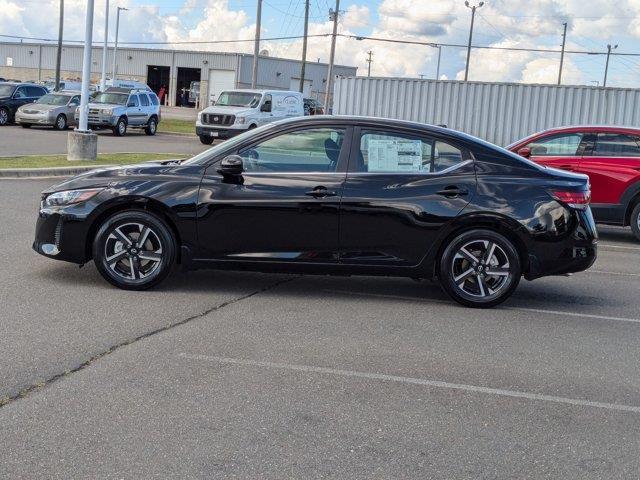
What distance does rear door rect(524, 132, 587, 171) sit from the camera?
1277 cm

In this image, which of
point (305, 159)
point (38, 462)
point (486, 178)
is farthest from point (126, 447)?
point (486, 178)

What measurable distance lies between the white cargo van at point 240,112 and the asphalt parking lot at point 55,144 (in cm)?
85

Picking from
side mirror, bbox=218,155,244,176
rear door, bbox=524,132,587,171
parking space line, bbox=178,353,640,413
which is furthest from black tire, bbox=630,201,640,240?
parking space line, bbox=178,353,640,413

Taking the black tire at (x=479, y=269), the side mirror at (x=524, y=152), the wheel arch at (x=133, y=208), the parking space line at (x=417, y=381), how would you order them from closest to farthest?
the parking space line at (x=417, y=381), the wheel arch at (x=133, y=208), the black tire at (x=479, y=269), the side mirror at (x=524, y=152)

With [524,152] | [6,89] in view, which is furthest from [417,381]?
[6,89]

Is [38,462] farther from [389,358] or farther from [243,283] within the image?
[243,283]

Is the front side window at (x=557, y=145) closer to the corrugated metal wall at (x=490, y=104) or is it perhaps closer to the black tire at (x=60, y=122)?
the corrugated metal wall at (x=490, y=104)

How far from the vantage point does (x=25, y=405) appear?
4.60 m

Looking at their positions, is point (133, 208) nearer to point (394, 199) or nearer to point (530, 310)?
point (394, 199)

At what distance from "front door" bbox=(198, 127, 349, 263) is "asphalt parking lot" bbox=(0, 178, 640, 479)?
1.44ft

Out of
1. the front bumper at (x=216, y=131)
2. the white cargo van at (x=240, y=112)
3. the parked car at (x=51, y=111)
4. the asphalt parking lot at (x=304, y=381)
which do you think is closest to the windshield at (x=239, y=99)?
the white cargo van at (x=240, y=112)

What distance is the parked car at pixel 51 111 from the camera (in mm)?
33000

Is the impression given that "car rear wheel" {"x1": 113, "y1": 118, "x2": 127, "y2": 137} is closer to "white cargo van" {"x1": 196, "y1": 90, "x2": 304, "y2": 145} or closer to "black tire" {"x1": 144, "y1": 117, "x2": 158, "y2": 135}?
"black tire" {"x1": 144, "y1": 117, "x2": 158, "y2": 135}

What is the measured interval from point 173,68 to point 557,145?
73896mm
